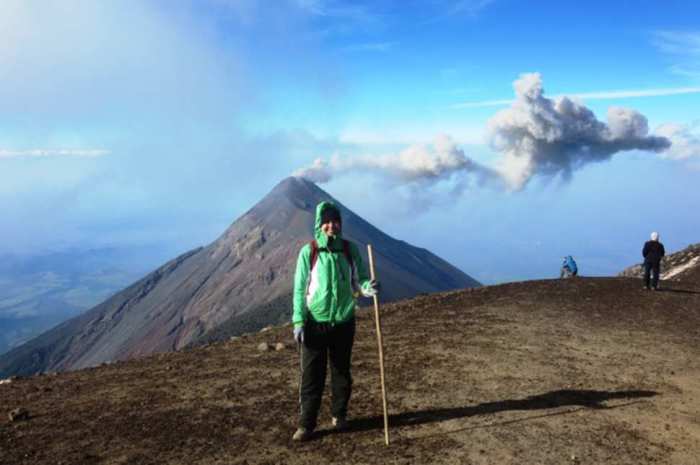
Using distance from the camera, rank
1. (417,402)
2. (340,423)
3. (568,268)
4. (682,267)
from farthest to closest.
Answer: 1. (682,267)
2. (568,268)
3. (417,402)
4. (340,423)

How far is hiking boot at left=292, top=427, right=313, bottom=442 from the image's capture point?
7.73 meters

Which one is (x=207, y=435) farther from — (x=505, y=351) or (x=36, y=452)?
(x=505, y=351)

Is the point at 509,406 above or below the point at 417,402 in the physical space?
below

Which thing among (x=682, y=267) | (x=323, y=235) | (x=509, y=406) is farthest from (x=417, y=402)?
(x=682, y=267)

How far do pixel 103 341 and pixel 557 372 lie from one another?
523 ft

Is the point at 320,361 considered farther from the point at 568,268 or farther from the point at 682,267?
the point at 682,267

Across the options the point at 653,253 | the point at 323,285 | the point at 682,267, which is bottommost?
the point at 682,267

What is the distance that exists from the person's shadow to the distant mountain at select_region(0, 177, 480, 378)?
93.1 meters

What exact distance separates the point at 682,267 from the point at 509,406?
3237 cm

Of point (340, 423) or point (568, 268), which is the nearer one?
point (340, 423)

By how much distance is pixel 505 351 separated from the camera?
13.0 metres

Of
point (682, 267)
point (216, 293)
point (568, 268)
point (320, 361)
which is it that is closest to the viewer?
point (320, 361)

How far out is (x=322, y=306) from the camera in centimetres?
755

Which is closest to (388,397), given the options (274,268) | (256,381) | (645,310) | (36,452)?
(256,381)
